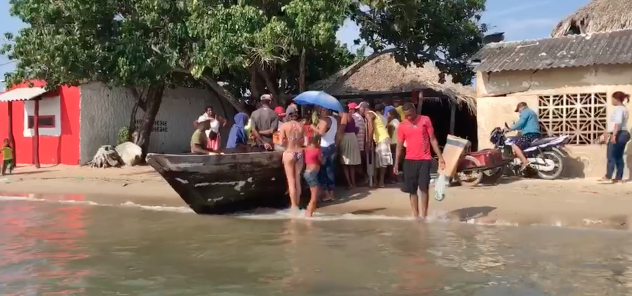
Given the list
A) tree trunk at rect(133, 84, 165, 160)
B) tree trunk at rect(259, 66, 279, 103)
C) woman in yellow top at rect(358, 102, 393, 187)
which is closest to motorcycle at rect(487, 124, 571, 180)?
woman in yellow top at rect(358, 102, 393, 187)

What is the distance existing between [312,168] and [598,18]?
8.83m

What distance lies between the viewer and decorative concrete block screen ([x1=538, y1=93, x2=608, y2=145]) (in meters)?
12.4

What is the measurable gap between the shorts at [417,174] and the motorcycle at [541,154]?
3424 mm

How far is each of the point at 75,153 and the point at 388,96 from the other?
9.28 m

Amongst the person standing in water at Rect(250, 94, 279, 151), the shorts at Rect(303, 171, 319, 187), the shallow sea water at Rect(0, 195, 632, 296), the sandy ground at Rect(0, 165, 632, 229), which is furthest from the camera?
the person standing in water at Rect(250, 94, 279, 151)

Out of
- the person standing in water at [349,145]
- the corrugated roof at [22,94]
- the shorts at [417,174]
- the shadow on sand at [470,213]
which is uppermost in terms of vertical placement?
the corrugated roof at [22,94]

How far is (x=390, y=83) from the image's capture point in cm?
2002

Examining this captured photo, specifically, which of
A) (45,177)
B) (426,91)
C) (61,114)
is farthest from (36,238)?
(426,91)

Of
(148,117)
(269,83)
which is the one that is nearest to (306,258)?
(269,83)

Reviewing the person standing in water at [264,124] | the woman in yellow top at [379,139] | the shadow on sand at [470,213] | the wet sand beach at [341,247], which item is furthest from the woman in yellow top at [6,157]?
the shadow on sand at [470,213]

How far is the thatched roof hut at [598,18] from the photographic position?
14445 millimetres

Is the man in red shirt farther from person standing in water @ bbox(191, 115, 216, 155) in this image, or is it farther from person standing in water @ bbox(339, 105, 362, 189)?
person standing in water @ bbox(191, 115, 216, 155)

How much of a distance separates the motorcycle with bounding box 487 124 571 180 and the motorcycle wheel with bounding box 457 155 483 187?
0.38 m

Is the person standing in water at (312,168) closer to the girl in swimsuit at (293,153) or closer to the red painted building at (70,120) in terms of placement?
the girl in swimsuit at (293,153)
